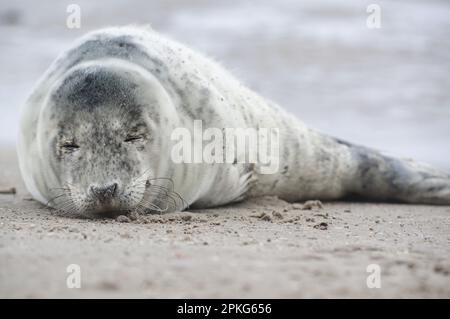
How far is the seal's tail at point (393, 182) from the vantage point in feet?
19.0

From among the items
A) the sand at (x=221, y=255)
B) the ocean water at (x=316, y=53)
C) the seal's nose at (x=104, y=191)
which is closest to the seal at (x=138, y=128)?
the seal's nose at (x=104, y=191)

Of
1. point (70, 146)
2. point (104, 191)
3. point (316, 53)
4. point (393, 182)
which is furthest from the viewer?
point (316, 53)

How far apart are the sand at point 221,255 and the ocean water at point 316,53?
457 cm

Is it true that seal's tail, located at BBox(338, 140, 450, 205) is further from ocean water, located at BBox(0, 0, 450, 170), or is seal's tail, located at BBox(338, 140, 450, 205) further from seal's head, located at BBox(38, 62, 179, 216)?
ocean water, located at BBox(0, 0, 450, 170)

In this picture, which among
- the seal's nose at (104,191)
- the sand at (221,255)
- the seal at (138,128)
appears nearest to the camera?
the sand at (221,255)

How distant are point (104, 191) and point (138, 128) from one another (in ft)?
1.35

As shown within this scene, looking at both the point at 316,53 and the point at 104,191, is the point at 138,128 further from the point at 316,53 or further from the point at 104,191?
the point at 316,53

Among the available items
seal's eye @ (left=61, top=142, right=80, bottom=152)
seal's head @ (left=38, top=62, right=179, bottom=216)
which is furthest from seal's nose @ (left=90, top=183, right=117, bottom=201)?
seal's eye @ (left=61, top=142, right=80, bottom=152)

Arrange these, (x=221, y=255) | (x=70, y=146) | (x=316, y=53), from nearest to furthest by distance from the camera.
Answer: (x=221, y=255) < (x=70, y=146) < (x=316, y=53)

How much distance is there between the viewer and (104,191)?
12.8 ft

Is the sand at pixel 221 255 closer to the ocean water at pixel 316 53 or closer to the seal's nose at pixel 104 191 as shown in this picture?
the seal's nose at pixel 104 191

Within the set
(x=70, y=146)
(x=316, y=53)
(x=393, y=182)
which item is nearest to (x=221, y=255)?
(x=70, y=146)

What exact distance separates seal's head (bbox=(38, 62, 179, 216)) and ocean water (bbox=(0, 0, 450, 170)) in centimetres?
446

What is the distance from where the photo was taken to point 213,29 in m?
15.8
